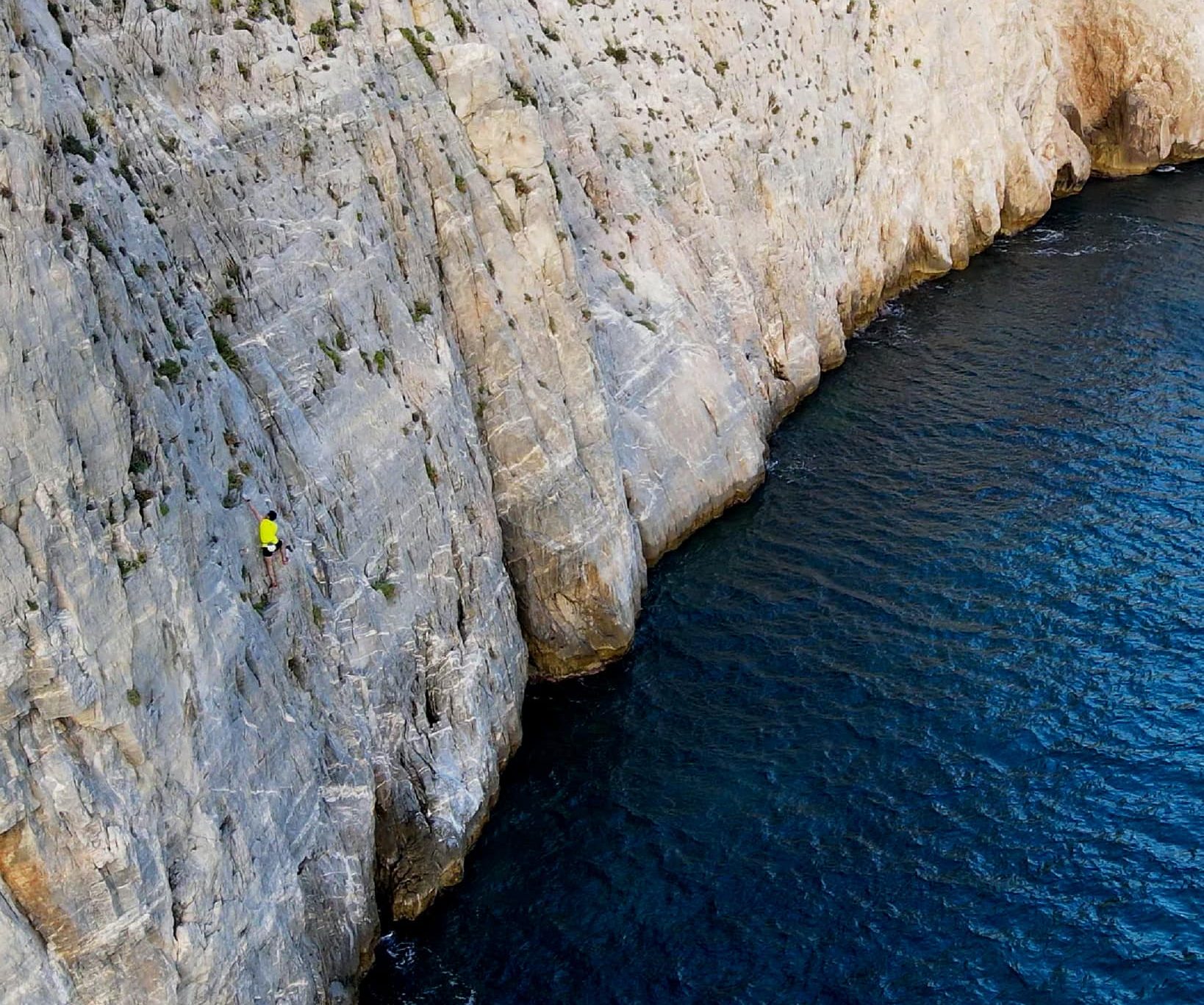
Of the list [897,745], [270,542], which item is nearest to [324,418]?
[270,542]

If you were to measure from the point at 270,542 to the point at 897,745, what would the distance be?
1783 cm

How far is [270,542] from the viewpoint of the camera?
27.3m

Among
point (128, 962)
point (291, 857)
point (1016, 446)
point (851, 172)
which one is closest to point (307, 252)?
point (291, 857)

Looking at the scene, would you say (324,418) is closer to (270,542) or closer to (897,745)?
(270,542)

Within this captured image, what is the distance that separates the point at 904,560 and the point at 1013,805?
12088 millimetres

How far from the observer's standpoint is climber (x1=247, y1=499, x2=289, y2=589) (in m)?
27.2

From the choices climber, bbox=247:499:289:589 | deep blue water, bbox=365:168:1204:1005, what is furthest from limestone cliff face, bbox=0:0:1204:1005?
deep blue water, bbox=365:168:1204:1005

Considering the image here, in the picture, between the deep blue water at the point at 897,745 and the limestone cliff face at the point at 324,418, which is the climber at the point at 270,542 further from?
the deep blue water at the point at 897,745

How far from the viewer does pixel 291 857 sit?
87.1 feet

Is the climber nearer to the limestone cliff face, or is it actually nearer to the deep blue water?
the limestone cliff face

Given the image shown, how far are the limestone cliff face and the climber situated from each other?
272 millimetres

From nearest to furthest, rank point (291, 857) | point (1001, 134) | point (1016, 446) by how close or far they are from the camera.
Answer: point (291, 857)
point (1016, 446)
point (1001, 134)

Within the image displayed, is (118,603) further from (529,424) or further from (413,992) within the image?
(529,424)

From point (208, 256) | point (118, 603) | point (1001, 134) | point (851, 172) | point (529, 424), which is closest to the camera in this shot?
point (118, 603)
